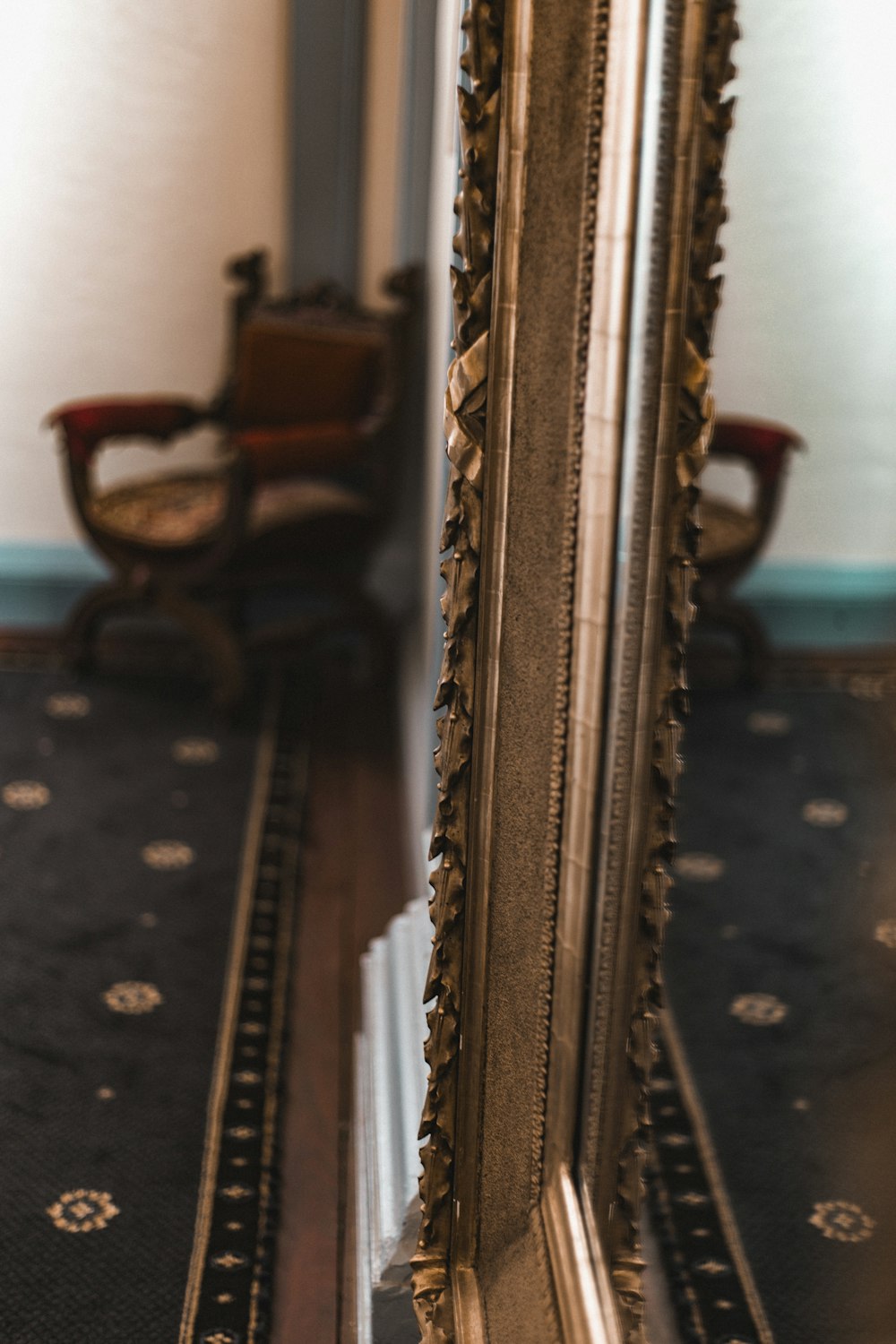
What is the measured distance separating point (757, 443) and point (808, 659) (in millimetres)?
159

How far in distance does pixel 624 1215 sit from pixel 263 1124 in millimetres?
737

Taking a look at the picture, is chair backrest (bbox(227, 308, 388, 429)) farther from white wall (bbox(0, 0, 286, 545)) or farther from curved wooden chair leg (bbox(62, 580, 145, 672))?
curved wooden chair leg (bbox(62, 580, 145, 672))

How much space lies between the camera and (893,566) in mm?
796

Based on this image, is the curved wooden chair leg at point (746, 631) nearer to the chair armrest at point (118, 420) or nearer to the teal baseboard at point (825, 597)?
the teal baseboard at point (825, 597)

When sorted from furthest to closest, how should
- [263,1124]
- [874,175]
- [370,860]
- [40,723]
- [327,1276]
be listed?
[40,723], [370,860], [263,1124], [327,1276], [874,175]

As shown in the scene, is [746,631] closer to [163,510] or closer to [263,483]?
[263,483]

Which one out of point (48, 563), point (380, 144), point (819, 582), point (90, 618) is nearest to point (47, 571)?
point (48, 563)

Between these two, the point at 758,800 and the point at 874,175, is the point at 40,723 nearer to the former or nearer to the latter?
the point at 758,800

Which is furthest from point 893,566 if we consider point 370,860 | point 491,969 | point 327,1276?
point 370,860

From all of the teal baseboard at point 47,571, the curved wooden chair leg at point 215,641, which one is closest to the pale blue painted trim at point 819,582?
the curved wooden chair leg at point 215,641

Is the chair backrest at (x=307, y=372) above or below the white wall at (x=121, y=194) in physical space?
below

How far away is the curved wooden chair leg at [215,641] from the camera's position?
2.95 meters

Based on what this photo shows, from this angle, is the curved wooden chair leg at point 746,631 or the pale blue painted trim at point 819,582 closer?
the pale blue painted trim at point 819,582

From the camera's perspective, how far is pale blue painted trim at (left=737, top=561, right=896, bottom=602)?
2.68 feet
